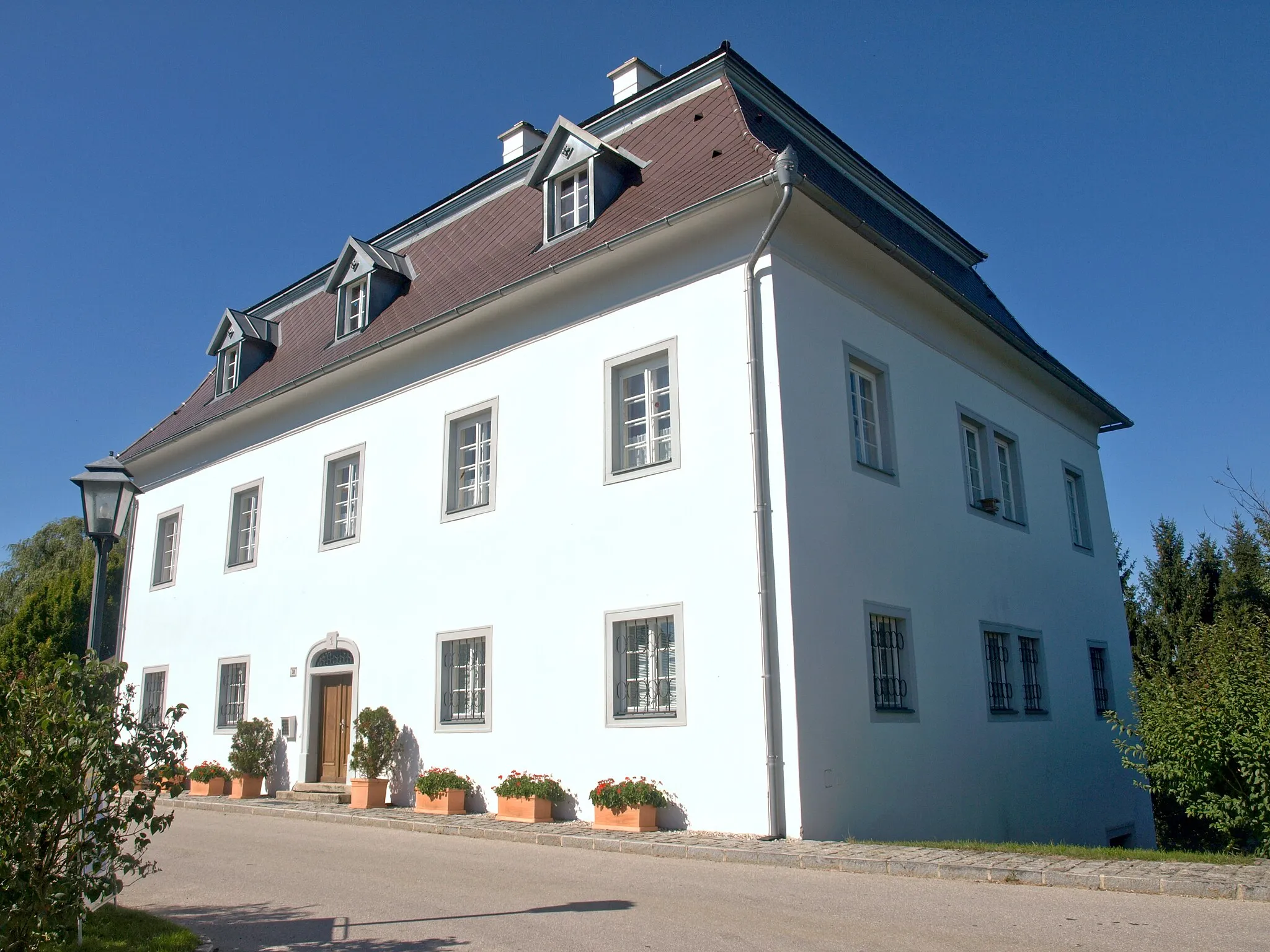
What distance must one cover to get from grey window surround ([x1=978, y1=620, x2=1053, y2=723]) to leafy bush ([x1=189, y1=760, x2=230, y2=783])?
11929 mm

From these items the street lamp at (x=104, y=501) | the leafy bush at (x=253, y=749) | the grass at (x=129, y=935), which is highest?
the street lamp at (x=104, y=501)

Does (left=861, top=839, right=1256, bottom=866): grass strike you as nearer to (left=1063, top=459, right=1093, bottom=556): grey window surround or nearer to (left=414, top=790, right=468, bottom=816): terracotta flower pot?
(left=414, top=790, right=468, bottom=816): terracotta flower pot

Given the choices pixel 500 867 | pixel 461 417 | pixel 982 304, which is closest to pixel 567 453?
pixel 461 417

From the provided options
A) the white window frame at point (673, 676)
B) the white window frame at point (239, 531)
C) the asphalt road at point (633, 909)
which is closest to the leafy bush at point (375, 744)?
the white window frame at point (673, 676)

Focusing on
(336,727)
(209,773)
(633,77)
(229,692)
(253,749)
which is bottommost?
(209,773)

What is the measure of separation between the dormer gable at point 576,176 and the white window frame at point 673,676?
5359mm

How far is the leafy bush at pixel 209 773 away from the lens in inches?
672

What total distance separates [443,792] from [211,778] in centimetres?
599

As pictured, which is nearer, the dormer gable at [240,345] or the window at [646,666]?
the window at [646,666]

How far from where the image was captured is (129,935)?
6055mm

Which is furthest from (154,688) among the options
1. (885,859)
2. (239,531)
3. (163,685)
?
(885,859)

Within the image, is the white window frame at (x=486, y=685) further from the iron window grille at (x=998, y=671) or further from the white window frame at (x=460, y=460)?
the iron window grille at (x=998, y=671)

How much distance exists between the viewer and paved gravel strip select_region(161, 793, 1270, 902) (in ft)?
23.8

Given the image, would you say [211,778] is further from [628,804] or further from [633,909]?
[633,909]
